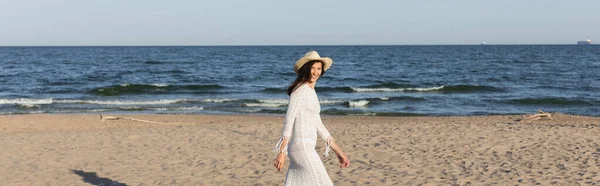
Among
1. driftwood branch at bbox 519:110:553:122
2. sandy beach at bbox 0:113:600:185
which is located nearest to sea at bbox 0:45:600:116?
driftwood branch at bbox 519:110:553:122

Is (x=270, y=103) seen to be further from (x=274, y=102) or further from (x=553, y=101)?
(x=553, y=101)

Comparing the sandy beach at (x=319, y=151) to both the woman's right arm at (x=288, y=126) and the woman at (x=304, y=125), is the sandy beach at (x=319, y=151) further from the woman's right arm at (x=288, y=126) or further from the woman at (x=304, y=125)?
the woman's right arm at (x=288, y=126)

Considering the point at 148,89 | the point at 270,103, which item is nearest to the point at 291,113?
the point at 270,103

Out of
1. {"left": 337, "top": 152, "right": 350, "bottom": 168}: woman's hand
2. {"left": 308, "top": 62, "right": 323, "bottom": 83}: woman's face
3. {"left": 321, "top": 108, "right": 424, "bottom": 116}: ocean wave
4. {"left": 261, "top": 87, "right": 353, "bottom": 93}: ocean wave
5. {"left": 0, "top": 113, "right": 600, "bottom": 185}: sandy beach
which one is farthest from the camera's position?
{"left": 261, "top": 87, "right": 353, "bottom": 93}: ocean wave

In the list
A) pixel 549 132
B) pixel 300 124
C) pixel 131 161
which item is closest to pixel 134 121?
pixel 131 161

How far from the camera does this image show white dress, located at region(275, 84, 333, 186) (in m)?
4.68

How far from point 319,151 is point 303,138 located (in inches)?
236

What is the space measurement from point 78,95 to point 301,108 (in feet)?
79.1

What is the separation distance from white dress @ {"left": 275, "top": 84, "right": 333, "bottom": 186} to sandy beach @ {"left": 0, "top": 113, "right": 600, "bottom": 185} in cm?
328

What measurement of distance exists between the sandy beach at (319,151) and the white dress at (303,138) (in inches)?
129

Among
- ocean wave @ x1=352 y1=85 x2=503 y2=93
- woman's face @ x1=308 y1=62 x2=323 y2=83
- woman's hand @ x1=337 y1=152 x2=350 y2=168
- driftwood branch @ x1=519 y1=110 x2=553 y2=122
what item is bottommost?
driftwood branch @ x1=519 y1=110 x2=553 y2=122

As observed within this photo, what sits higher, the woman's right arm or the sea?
the woman's right arm

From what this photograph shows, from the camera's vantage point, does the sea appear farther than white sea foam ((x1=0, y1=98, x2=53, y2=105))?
No

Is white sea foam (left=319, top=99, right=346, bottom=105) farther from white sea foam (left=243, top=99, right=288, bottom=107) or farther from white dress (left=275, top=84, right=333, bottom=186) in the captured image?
white dress (left=275, top=84, right=333, bottom=186)
